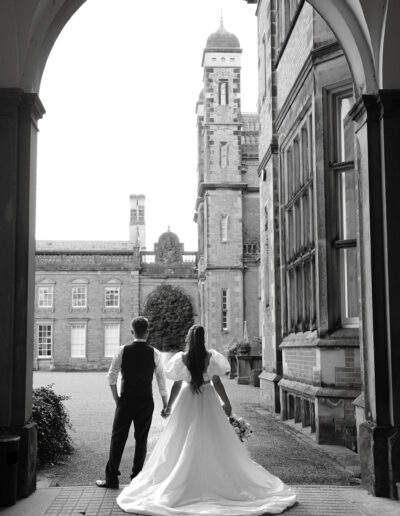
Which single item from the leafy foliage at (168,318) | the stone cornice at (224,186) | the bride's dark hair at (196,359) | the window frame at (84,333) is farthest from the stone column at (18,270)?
the window frame at (84,333)

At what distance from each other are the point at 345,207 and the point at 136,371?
4.34 meters

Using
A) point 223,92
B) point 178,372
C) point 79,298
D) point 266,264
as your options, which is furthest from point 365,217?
point 79,298

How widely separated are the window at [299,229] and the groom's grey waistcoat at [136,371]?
433 cm

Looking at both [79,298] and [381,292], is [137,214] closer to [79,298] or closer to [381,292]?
[79,298]

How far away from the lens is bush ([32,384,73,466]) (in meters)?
8.09

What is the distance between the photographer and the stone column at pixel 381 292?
612cm

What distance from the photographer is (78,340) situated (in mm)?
47219

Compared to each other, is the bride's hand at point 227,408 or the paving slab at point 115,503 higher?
the bride's hand at point 227,408

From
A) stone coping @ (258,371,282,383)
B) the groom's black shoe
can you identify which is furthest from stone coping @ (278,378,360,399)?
the groom's black shoe

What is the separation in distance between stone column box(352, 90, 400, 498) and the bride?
867mm

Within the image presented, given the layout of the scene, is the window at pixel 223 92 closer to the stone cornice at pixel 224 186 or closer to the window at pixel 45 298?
the stone cornice at pixel 224 186

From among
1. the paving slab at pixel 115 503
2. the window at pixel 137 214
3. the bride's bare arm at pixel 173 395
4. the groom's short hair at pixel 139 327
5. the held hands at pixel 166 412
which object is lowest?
the paving slab at pixel 115 503

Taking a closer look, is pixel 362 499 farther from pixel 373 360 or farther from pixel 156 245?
pixel 156 245

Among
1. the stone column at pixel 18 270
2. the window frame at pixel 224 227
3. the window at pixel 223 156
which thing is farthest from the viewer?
the window at pixel 223 156
